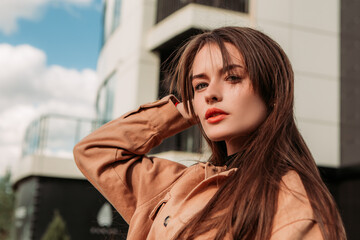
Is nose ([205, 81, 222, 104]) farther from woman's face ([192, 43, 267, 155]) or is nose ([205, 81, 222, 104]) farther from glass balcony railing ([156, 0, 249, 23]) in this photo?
glass balcony railing ([156, 0, 249, 23])

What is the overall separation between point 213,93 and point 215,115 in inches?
2.6

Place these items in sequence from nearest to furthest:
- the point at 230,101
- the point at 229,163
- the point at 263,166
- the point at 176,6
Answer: the point at 263,166 < the point at 230,101 < the point at 229,163 < the point at 176,6

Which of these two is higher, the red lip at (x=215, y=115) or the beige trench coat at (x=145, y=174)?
the red lip at (x=215, y=115)

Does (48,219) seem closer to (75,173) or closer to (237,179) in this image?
(75,173)

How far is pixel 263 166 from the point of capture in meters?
1.27

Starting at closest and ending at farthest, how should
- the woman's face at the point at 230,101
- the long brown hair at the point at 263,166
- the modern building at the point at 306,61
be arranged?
the long brown hair at the point at 263,166 → the woman's face at the point at 230,101 → the modern building at the point at 306,61

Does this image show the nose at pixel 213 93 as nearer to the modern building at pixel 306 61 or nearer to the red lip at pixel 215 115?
the red lip at pixel 215 115

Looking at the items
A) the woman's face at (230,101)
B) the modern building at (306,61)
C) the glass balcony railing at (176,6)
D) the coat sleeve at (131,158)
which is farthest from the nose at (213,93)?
the glass balcony railing at (176,6)

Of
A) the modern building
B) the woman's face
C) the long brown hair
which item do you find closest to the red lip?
the woman's face

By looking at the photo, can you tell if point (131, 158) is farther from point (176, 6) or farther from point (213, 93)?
point (176, 6)

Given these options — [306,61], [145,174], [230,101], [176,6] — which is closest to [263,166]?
[230,101]

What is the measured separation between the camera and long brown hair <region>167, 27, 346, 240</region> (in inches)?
46.3

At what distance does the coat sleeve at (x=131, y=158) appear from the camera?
1707mm

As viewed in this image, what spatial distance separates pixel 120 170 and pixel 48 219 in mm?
10447
